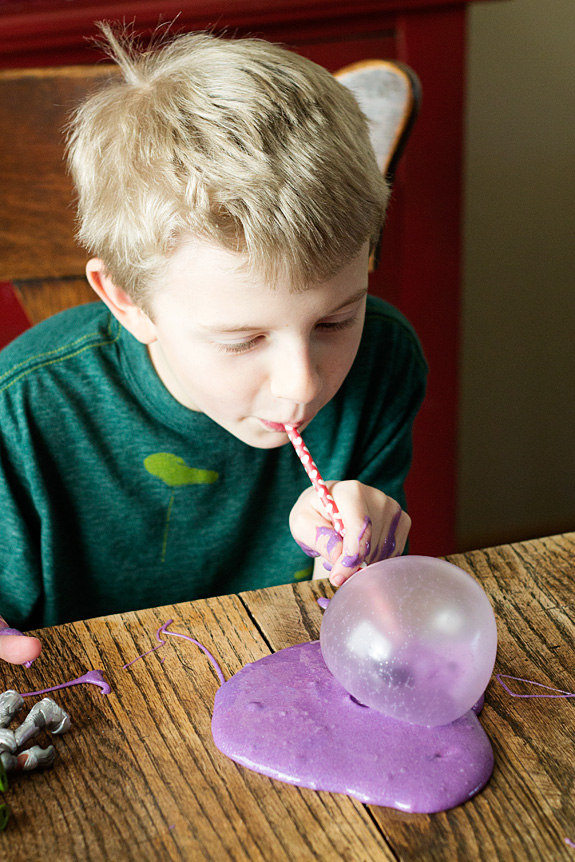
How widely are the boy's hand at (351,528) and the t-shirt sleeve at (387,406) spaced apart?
0.24 meters

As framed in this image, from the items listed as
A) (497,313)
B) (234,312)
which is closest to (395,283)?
(497,313)

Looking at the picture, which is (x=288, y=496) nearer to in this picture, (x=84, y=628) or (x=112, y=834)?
(x=84, y=628)

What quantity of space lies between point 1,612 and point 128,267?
1.29ft

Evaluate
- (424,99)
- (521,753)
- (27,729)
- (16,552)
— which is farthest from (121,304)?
(424,99)

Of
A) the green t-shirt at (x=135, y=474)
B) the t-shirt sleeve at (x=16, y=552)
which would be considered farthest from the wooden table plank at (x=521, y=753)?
the t-shirt sleeve at (x=16, y=552)

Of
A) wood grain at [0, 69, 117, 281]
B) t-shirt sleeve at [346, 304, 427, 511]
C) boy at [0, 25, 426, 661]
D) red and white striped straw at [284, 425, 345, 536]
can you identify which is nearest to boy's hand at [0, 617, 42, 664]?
boy at [0, 25, 426, 661]

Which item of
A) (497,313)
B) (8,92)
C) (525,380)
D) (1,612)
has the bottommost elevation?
(525,380)

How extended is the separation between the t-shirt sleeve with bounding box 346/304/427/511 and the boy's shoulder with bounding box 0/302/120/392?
308mm

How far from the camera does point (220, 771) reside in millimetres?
532

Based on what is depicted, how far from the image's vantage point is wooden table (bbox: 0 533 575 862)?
0.48m

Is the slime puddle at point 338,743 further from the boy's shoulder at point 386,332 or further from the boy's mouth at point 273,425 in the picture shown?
the boy's shoulder at point 386,332

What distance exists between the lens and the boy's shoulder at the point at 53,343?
3.08 feet

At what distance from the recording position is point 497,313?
1923mm

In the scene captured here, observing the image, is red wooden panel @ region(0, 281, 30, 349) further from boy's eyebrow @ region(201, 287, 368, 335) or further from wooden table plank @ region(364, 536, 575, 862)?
wooden table plank @ region(364, 536, 575, 862)
